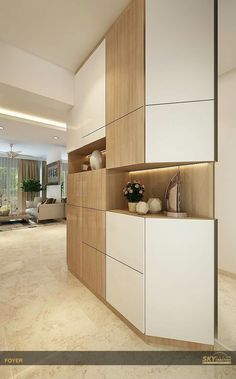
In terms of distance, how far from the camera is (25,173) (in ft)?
33.3

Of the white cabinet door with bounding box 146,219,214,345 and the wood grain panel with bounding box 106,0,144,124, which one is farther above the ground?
the wood grain panel with bounding box 106,0,144,124

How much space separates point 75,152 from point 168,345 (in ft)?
8.98

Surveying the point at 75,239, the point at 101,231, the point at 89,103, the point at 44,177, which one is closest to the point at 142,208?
the point at 101,231

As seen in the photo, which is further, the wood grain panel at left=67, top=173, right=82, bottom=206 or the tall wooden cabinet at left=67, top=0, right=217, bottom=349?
the wood grain panel at left=67, top=173, right=82, bottom=206

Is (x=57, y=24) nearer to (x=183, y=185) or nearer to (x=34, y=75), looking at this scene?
(x=34, y=75)

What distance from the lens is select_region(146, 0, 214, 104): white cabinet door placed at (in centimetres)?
160

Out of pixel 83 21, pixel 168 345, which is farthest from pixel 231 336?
pixel 83 21

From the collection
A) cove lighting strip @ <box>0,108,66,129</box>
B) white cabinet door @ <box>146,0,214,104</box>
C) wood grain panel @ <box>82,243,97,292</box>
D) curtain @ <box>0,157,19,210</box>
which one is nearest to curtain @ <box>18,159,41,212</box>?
curtain @ <box>0,157,19,210</box>

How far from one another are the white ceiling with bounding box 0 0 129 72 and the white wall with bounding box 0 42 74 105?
10cm

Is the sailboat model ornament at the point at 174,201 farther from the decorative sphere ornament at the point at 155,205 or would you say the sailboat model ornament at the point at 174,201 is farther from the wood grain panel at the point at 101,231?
the wood grain panel at the point at 101,231

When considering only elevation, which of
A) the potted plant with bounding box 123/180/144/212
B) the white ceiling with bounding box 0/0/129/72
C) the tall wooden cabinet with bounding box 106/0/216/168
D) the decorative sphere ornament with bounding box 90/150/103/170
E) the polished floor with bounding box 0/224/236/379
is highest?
the white ceiling with bounding box 0/0/129/72

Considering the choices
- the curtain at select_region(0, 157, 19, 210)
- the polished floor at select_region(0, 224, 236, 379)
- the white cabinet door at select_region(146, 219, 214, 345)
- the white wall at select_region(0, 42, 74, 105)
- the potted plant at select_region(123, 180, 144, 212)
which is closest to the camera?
the polished floor at select_region(0, 224, 236, 379)

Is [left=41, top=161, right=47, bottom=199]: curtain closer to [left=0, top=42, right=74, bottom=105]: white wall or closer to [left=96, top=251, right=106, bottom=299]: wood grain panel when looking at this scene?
[left=0, top=42, right=74, bottom=105]: white wall

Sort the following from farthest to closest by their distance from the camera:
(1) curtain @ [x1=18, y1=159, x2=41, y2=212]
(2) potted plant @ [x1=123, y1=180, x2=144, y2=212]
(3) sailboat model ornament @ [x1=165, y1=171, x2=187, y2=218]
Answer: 1. (1) curtain @ [x1=18, y1=159, x2=41, y2=212]
2. (2) potted plant @ [x1=123, y1=180, x2=144, y2=212]
3. (3) sailboat model ornament @ [x1=165, y1=171, x2=187, y2=218]
